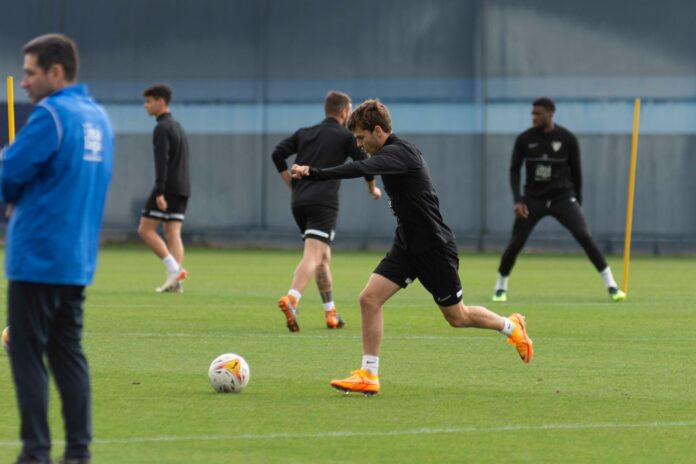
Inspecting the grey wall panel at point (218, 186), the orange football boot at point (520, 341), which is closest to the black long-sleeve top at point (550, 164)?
the orange football boot at point (520, 341)

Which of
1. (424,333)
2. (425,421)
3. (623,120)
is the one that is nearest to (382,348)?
(424,333)

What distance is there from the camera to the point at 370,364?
10.2m

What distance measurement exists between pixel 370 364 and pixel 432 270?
2.58 feet

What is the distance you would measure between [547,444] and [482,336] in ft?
19.5

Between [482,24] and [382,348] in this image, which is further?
[482,24]

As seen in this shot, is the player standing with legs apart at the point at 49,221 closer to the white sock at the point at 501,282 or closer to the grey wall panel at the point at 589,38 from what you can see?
the white sock at the point at 501,282

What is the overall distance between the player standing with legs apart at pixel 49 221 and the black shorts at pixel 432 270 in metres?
3.77

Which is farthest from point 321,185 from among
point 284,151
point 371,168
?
point 371,168

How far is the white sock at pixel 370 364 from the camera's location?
10.1m

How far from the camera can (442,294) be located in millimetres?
10555

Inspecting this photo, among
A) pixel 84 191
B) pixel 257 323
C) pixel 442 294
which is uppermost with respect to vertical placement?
pixel 84 191

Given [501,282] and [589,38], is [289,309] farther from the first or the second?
[589,38]

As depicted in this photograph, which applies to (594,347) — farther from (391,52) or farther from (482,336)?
(391,52)

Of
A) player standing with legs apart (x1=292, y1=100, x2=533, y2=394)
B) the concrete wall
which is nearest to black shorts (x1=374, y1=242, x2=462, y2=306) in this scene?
player standing with legs apart (x1=292, y1=100, x2=533, y2=394)
